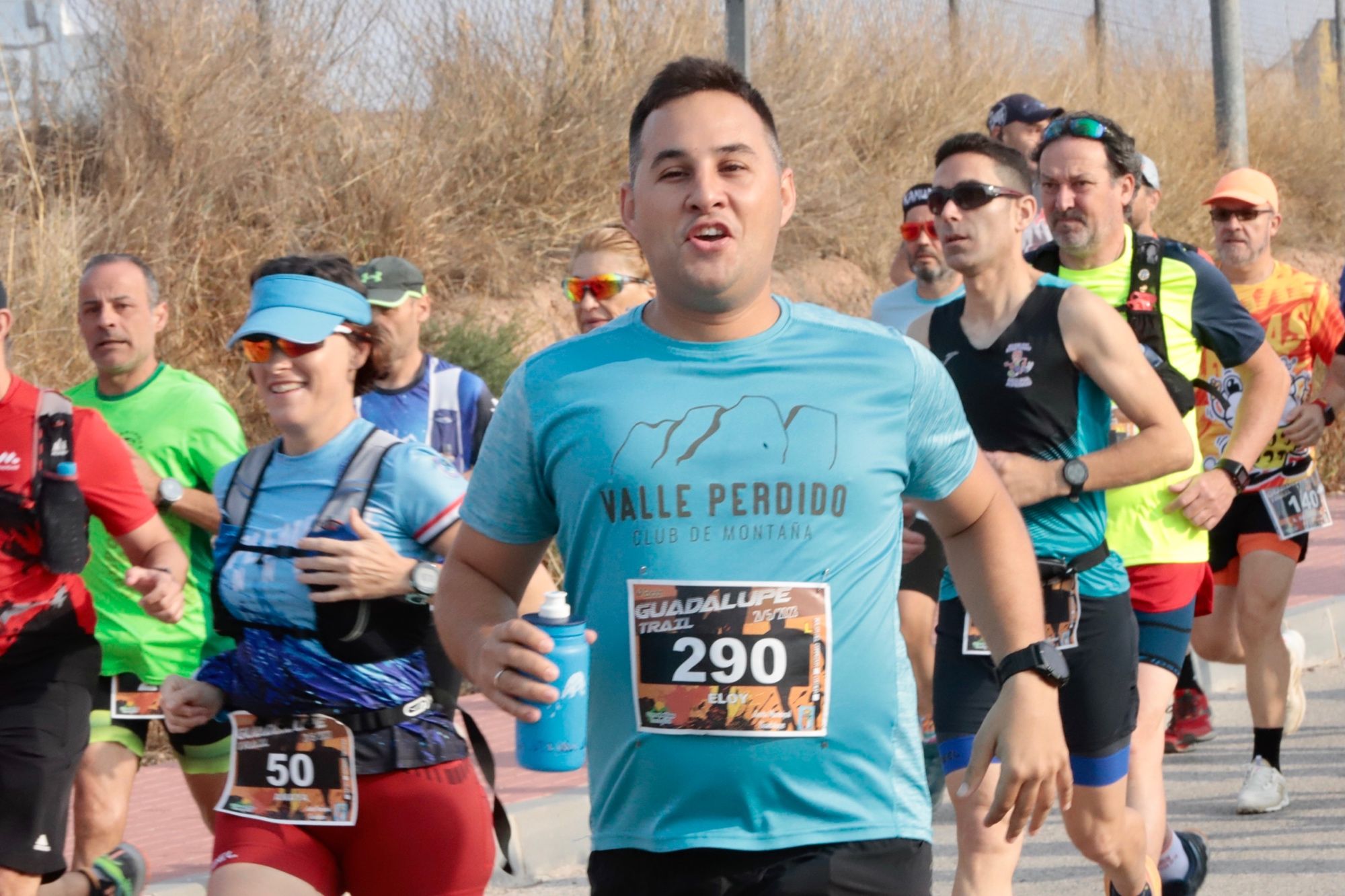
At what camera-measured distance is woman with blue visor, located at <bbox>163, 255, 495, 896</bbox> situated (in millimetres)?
4047

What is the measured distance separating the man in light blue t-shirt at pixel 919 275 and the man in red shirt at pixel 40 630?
3911 millimetres

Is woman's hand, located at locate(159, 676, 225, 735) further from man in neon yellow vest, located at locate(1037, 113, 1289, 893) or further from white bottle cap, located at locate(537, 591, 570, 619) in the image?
man in neon yellow vest, located at locate(1037, 113, 1289, 893)

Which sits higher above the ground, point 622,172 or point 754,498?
point 622,172

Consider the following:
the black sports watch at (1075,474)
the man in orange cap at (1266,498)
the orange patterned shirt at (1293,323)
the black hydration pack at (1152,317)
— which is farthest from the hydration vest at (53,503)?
the orange patterned shirt at (1293,323)

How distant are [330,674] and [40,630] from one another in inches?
46.4

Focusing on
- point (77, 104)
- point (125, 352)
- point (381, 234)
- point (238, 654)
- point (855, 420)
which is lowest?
point (238, 654)

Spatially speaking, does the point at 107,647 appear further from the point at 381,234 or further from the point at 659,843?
the point at 381,234

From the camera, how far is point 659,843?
294 centimetres

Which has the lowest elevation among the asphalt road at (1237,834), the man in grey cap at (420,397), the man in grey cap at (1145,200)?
the asphalt road at (1237,834)

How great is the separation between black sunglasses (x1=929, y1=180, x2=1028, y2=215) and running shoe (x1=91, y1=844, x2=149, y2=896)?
122 inches

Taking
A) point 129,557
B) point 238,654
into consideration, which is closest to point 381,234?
point 129,557

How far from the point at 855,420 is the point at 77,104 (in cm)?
1045

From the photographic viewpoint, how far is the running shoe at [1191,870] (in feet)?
18.1

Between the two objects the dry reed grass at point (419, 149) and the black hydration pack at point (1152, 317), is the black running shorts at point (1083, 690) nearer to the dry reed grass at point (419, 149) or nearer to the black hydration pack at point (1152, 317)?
the black hydration pack at point (1152, 317)
